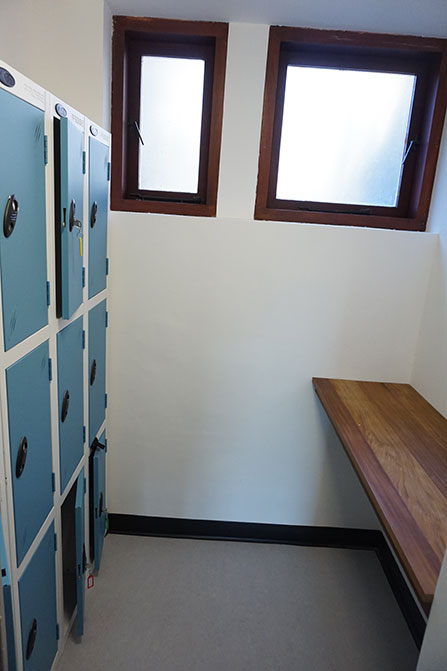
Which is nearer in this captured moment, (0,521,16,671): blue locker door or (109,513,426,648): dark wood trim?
(0,521,16,671): blue locker door

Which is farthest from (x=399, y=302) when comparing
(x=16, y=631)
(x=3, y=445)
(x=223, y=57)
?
(x=16, y=631)

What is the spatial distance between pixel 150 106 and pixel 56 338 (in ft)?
4.10

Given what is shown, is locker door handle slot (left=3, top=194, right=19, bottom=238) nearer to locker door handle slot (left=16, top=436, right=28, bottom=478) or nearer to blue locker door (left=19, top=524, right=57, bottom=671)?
locker door handle slot (left=16, top=436, right=28, bottom=478)

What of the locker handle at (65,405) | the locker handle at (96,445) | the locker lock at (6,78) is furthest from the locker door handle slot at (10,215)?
the locker handle at (96,445)

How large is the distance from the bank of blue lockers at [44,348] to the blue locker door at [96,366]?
0.01m

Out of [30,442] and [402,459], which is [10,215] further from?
[402,459]

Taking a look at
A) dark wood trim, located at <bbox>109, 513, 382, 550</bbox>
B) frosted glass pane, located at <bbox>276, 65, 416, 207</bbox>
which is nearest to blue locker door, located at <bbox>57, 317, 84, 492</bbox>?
dark wood trim, located at <bbox>109, 513, 382, 550</bbox>

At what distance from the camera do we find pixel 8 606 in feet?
3.68

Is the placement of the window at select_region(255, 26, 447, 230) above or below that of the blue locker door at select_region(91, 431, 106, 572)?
above

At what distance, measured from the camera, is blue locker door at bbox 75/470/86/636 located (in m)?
1.52

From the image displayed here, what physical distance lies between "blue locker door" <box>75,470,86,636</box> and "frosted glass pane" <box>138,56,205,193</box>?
4.53 ft

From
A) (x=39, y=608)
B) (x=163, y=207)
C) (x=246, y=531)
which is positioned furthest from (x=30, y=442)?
(x=246, y=531)

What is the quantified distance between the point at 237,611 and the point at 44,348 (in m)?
1.41

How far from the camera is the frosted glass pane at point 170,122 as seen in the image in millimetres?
1979
